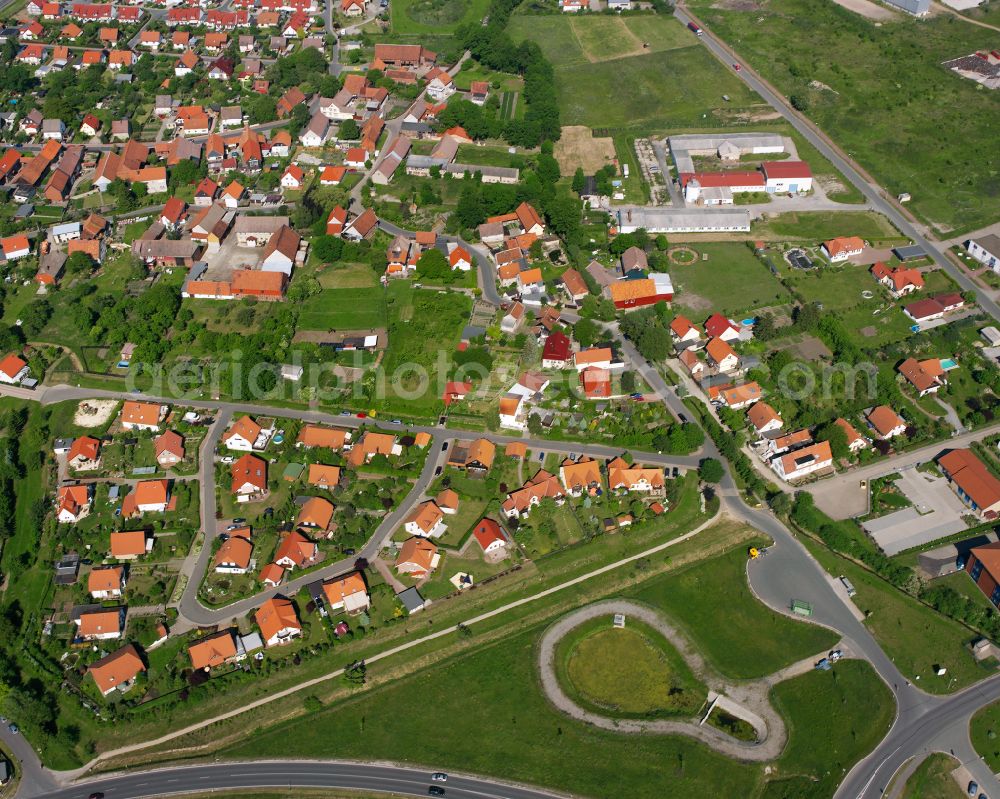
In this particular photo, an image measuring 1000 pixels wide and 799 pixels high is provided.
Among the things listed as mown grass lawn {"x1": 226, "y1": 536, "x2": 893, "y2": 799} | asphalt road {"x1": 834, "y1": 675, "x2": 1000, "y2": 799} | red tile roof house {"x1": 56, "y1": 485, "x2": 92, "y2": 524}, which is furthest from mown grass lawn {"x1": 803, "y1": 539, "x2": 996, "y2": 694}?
red tile roof house {"x1": 56, "y1": 485, "x2": 92, "y2": 524}

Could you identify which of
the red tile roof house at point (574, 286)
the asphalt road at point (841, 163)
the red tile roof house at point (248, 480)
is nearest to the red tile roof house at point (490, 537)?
the red tile roof house at point (248, 480)

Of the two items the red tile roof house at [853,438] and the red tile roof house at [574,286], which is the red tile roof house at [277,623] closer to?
the red tile roof house at [574,286]

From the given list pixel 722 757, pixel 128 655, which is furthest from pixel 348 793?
pixel 722 757

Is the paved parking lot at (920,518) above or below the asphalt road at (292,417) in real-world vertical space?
above

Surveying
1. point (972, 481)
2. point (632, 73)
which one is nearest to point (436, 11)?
point (632, 73)

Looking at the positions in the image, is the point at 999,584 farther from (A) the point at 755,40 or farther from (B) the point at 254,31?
(B) the point at 254,31

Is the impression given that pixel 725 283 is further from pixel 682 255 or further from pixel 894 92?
pixel 894 92
